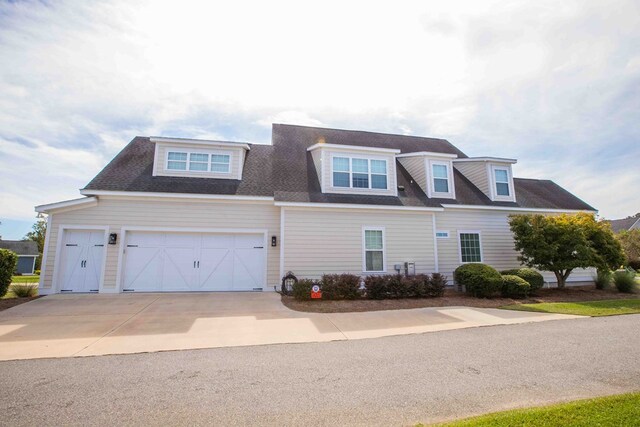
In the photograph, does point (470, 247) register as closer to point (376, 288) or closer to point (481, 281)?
point (481, 281)

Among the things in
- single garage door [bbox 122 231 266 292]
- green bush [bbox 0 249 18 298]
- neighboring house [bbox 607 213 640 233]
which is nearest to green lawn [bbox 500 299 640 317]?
single garage door [bbox 122 231 266 292]

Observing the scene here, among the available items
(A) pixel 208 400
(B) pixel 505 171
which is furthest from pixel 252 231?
(B) pixel 505 171

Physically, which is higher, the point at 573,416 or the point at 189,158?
the point at 189,158

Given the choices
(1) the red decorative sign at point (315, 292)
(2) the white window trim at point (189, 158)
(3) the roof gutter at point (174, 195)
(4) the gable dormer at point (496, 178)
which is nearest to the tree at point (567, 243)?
(4) the gable dormer at point (496, 178)

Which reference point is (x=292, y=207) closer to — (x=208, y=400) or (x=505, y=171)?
(x=208, y=400)

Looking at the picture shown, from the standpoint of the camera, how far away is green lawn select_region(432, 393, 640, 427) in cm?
315

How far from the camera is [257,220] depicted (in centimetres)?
1302

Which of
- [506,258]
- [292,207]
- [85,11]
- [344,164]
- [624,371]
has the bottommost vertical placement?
[624,371]

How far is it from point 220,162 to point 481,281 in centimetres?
1206

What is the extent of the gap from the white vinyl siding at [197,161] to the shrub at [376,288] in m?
7.49

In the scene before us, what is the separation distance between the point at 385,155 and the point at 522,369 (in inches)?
444

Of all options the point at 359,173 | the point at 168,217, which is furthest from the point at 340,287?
→ the point at 168,217

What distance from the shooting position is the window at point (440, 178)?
15516 millimetres

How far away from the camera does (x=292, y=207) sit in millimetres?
12625
